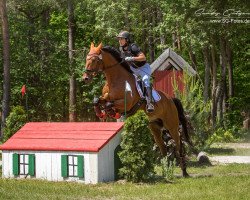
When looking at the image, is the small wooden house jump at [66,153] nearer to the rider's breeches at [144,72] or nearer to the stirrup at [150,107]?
the stirrup at [150,107]

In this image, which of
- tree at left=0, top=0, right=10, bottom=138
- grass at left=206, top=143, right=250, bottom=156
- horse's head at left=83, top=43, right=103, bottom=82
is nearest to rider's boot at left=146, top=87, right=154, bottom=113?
horse's head at left=83, top=43, right=103, bottom=82

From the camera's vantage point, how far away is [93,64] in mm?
11984

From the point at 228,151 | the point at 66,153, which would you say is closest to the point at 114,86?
the point at 66,153

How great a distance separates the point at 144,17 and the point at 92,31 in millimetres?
4792

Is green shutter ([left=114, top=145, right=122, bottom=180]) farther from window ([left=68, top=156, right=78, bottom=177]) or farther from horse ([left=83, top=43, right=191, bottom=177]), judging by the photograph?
horse ([left=83, top=43, right=191, bottom=177])

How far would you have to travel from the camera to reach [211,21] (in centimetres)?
3000

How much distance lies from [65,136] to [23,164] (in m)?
1.35

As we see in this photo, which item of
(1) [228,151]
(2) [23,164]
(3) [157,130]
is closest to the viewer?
(3) [157,130]

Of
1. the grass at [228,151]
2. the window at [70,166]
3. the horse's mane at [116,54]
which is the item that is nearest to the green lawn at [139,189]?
the window at [70,166]

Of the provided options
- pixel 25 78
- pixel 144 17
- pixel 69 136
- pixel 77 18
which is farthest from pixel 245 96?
pixel 69 136

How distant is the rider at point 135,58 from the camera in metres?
12.6

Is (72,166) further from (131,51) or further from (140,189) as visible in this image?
(131,51)

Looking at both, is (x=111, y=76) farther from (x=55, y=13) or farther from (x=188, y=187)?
(x=55, y=13)

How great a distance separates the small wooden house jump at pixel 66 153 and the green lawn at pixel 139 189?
0.64 metres
